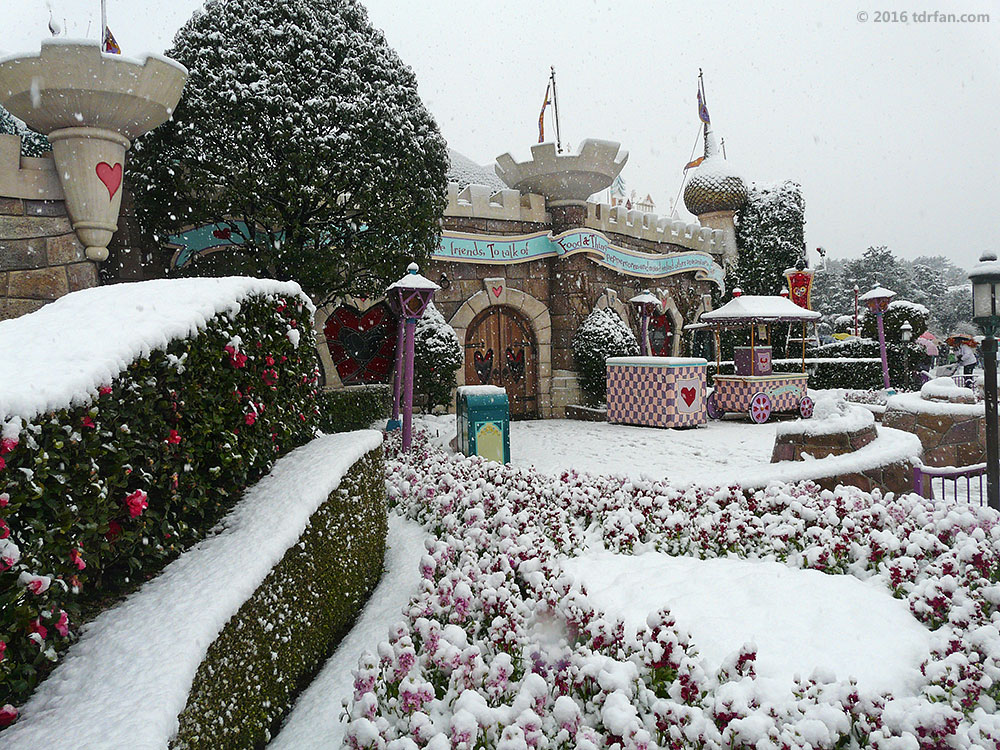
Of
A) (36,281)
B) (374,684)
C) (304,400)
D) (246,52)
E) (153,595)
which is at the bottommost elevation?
(374,684)

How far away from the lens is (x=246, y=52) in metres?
6.80

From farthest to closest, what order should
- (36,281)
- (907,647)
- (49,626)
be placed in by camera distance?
(36,281) < (907,647) < (49,626)

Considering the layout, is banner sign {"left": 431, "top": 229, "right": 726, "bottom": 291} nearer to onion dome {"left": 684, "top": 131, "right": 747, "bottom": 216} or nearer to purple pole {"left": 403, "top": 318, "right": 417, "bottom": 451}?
purple pole {"left": 403, "top": 318, "right": 417, "bottom": 451}

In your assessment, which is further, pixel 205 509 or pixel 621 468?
pixel 621 468

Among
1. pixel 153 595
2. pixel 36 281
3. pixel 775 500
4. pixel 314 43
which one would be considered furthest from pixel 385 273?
pixel 153 595

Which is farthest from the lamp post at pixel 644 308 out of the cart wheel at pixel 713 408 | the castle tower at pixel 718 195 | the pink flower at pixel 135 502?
the pink flower at pixel 135 502

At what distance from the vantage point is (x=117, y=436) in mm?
1998

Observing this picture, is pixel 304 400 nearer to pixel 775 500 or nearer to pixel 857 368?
pixel 775 500

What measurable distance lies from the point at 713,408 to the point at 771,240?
10.5m

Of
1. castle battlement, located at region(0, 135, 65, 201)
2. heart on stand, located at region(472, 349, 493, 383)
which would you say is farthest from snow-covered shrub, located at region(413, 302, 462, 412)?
castle battlement, located at region(0, 135, 65, 201)

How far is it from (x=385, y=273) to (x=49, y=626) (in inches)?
245

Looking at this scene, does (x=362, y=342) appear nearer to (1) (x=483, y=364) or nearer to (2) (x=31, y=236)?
(1) (x=483, y=364)

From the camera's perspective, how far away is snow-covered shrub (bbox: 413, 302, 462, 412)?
392 inches

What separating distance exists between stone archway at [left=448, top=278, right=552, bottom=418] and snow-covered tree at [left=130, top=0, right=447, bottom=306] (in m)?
4.37
